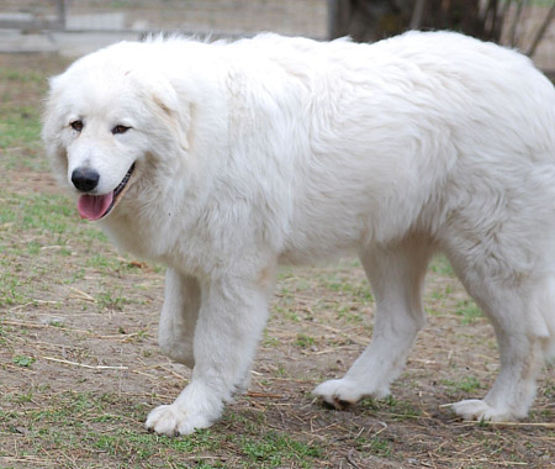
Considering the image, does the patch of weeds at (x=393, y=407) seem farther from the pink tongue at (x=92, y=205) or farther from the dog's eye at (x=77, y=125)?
the dog's eye at (x=77, y=125)

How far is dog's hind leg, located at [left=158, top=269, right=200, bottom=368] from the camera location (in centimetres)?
443

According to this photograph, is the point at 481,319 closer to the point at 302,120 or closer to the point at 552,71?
the point at 302,120

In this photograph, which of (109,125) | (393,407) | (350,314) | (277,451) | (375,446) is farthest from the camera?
(350,314)

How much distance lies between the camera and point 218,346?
4195 mm

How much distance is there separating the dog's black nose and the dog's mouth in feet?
0.50

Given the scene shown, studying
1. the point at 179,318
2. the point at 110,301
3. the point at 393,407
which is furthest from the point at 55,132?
the point at 393,407

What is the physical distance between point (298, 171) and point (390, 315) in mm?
1188

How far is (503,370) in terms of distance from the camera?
477cm

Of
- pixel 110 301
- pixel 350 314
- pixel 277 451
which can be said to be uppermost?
pixel 277 451

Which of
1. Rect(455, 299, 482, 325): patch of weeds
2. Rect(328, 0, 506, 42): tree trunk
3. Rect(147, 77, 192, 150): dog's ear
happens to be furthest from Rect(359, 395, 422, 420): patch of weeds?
Rect(328, 0, 506, 42): tree trunk

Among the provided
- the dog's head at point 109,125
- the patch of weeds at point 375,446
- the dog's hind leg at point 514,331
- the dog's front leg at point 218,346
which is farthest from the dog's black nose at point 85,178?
the dog's hind leg at point 514,331

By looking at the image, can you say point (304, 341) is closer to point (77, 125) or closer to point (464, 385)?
point (464, 385)

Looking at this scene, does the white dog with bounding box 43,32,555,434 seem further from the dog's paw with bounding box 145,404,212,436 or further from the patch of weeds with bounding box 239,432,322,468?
the patch of weeds with bounding box 239,432,322,468

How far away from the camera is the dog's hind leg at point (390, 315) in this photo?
16.1ft
